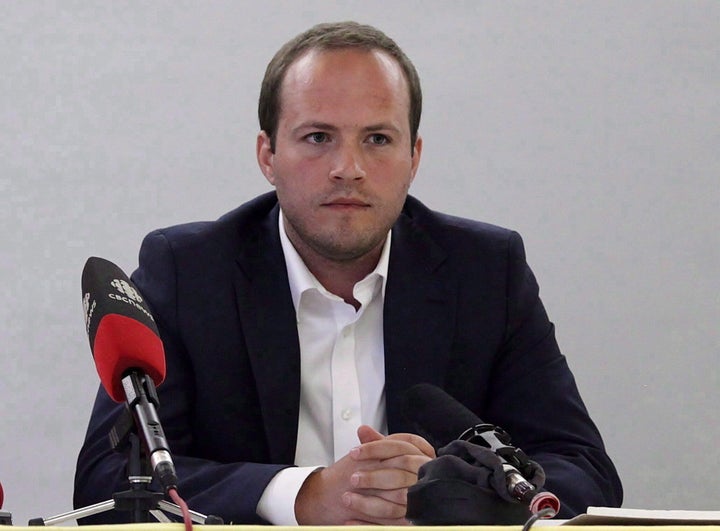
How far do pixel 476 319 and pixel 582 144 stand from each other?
3.28 feet

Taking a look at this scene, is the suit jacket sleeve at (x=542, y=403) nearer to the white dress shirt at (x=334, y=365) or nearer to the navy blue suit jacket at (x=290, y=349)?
the navy blue suit jacket at (x=290, y=349)

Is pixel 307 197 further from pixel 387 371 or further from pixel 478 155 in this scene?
pixel 478 155

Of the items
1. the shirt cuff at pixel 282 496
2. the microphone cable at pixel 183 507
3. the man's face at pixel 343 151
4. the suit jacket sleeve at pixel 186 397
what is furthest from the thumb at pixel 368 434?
the microphone cable at pixel 183 507

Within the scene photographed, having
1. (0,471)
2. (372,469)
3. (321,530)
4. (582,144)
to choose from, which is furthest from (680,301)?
(321,530)

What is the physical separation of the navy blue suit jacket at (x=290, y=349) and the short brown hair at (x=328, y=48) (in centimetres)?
20

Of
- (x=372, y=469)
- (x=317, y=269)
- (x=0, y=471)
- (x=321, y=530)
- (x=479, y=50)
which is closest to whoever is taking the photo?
(x=321, y=530)

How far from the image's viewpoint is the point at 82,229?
286cm

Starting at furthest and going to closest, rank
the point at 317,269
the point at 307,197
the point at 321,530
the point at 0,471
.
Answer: the point at 0,471 < the point at 317,269 < the point at 307,197 < the point at 321,530

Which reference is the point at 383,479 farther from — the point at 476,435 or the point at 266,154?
the point at 266,154

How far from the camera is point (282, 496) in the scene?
1840 millimetres

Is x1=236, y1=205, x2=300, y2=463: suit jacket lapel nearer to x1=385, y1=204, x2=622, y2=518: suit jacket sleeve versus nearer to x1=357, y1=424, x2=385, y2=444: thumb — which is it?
x1=385, y1=204, x2=622, y2=518: suit jacket sleeve

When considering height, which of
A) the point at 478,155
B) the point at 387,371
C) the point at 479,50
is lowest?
the point at 387,371

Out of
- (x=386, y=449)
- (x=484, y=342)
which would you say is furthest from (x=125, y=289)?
(x=484, y=342)

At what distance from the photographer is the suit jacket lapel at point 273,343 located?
2.13 meters
